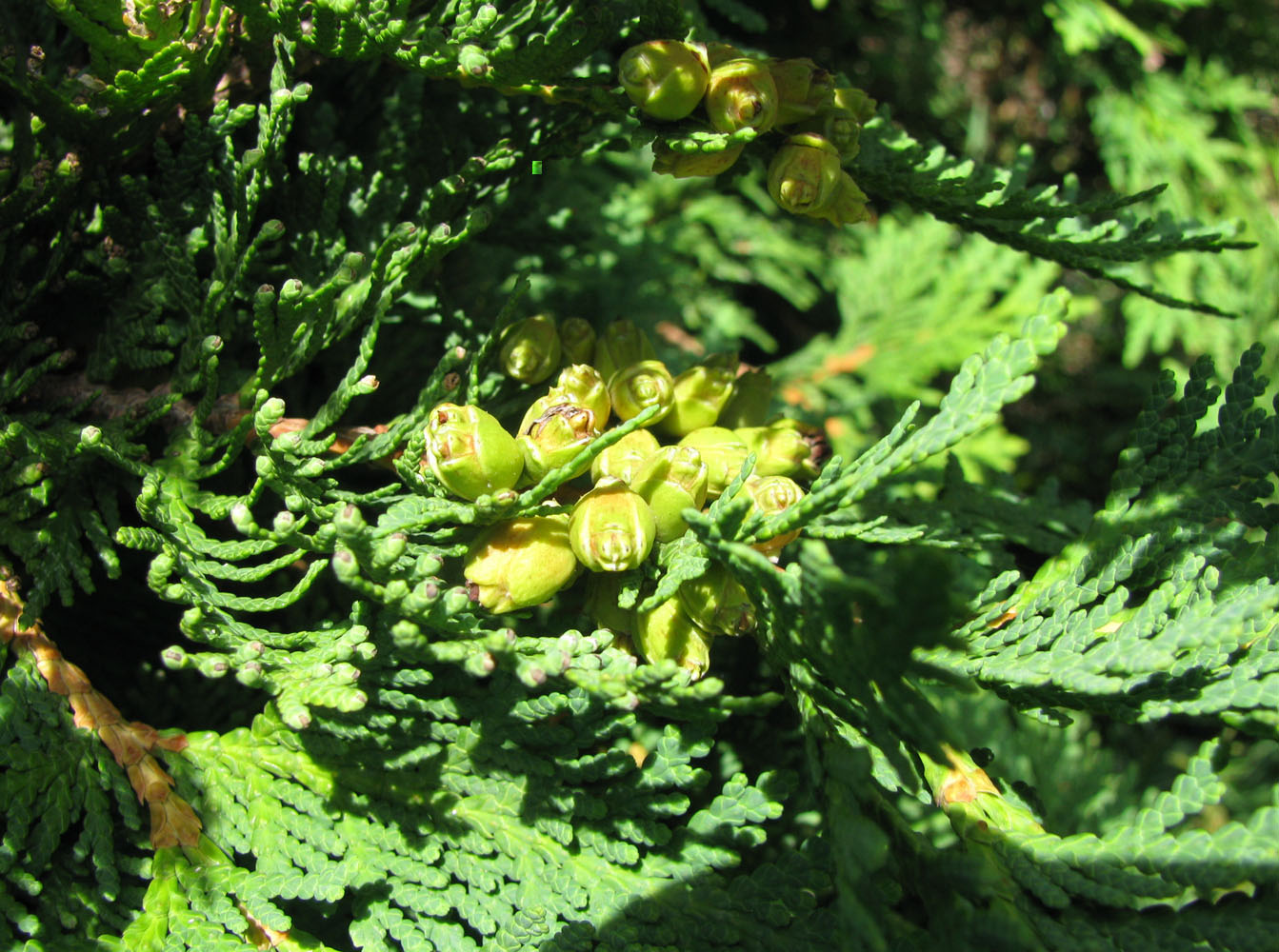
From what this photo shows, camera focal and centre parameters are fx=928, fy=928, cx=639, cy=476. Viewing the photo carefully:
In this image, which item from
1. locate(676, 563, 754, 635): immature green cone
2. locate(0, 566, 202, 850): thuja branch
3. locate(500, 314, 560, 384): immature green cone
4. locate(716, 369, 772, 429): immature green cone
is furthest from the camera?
locate(716, 369, 772, 429): immature green cone

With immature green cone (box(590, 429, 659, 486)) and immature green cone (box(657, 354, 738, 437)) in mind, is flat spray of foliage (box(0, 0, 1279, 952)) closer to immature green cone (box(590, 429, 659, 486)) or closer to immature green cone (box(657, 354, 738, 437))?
immature green cone (box(590, 429, 659, 486))

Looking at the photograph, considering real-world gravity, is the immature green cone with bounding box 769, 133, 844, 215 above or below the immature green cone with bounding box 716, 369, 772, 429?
above

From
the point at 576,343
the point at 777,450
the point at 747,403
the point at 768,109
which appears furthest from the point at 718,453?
the point at 768,109

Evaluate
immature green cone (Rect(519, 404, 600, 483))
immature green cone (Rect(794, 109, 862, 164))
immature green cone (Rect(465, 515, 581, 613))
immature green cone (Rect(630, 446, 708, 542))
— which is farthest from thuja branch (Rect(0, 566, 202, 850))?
immature green cone (Rect(794, 109, 862, 164))

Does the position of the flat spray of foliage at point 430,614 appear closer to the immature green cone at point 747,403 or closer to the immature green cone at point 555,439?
the immature green cone at point 555,439

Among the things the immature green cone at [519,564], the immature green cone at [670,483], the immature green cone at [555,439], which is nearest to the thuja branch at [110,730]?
the immature green cone at [519,564]

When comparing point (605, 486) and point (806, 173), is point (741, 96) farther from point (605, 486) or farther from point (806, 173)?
point (605, 486)

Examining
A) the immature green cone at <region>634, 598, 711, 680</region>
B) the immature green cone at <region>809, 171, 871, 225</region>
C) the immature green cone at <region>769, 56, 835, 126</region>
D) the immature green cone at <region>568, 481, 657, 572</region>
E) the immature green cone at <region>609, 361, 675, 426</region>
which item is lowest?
the immature green cone at <region>634, 598, 711, 680</region>
